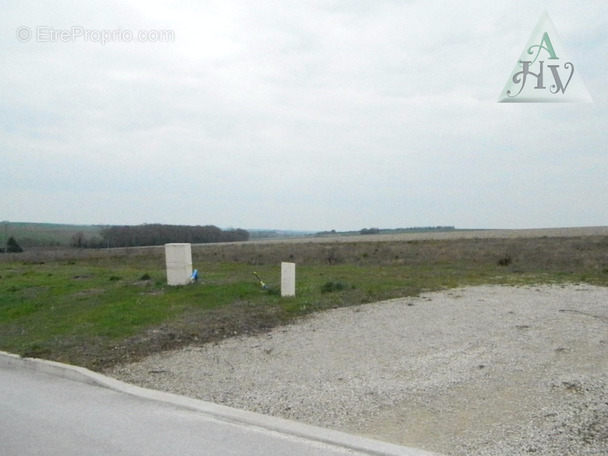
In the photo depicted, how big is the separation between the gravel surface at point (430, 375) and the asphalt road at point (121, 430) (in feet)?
1.71

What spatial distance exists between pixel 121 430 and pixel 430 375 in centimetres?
367

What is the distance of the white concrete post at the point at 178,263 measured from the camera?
51.2 feet

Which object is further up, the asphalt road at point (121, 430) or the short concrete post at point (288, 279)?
the short concrete post at point (288, 279)

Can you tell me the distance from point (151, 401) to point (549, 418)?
14.1ft

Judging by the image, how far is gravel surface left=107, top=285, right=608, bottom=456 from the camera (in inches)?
198

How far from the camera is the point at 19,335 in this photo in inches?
424

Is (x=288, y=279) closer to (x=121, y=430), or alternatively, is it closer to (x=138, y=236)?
(x=121, y=430)

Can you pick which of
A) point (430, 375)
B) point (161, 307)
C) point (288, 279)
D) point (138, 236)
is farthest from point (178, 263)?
point (138, 236)

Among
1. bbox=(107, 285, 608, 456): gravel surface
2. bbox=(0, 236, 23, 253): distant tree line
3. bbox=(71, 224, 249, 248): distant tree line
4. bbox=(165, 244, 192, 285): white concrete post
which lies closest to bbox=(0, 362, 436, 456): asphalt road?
bbox=(107, 285, 608, 456): gravel surface

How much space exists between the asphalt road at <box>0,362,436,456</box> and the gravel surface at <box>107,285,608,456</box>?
20.5 inches

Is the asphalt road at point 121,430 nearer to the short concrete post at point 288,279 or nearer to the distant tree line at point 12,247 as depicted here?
the short concrete post at point 288,279

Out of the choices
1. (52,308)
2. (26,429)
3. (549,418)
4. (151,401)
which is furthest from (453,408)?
(52,308)

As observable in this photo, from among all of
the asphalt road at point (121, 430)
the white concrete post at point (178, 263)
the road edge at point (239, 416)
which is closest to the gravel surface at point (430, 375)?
the road edge at point (239, 416)

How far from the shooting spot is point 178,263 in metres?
15.7
